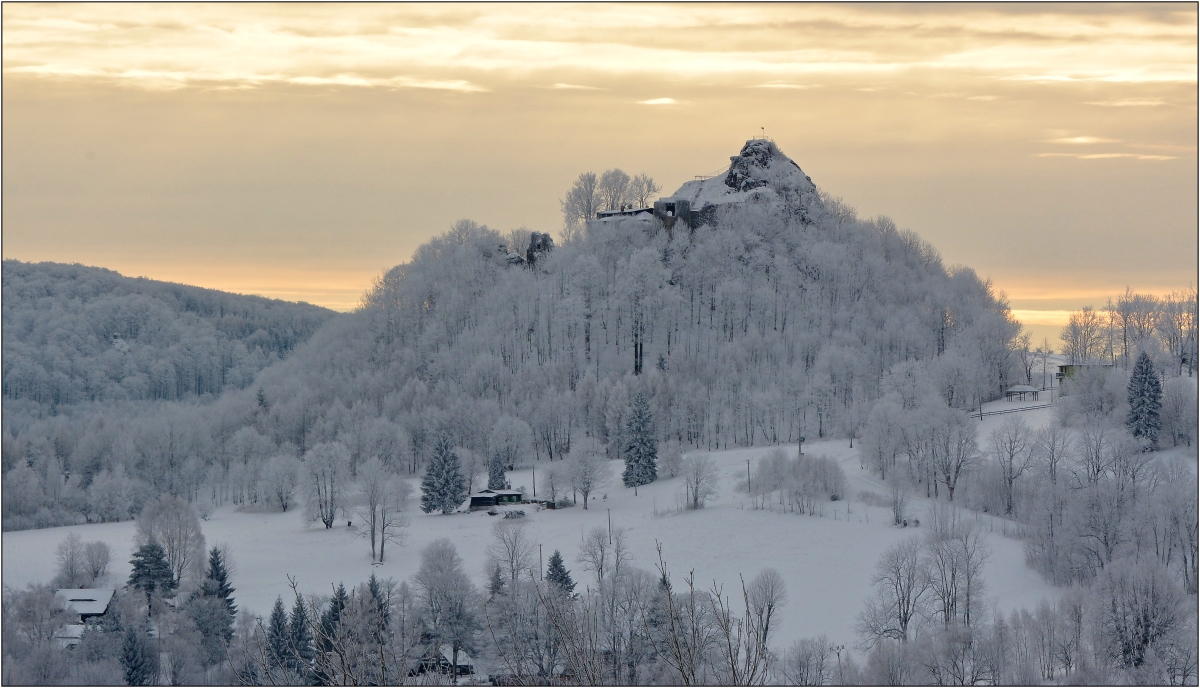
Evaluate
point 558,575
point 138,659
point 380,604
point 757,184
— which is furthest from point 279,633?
point 757,184

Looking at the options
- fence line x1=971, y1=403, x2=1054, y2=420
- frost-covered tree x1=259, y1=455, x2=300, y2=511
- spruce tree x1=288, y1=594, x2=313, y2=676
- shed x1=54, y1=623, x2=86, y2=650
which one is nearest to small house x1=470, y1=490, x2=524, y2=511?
frost-covered tree x1=259, y1=455, x2=300, y2=511

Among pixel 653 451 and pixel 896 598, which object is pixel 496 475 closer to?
pixel 653 451

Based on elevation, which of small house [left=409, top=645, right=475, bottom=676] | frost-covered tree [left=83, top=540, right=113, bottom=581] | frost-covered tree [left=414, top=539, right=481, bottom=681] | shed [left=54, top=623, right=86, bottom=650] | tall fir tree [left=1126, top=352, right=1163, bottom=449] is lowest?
small house [left=409, top=645, right=475, bottom=676]

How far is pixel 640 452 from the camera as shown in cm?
7425

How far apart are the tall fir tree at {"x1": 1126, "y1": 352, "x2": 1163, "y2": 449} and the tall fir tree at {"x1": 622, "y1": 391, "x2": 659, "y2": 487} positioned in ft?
87.2

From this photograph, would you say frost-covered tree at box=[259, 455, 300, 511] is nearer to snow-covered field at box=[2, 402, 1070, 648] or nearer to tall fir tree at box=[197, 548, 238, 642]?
snow-covered field at box=[2, 402, 1070, 648]

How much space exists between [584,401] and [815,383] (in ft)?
52.8

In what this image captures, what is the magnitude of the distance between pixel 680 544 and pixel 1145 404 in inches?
1056

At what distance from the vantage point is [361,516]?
68.9 metres

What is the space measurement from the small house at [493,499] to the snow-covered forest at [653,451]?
1.45m

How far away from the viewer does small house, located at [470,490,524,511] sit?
71.8 metres

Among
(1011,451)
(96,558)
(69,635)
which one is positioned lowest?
(69,635)

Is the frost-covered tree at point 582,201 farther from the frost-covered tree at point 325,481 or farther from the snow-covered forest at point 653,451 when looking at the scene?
the frost-covered tree at point 325,481

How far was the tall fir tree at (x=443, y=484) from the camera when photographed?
72000 millimetres
